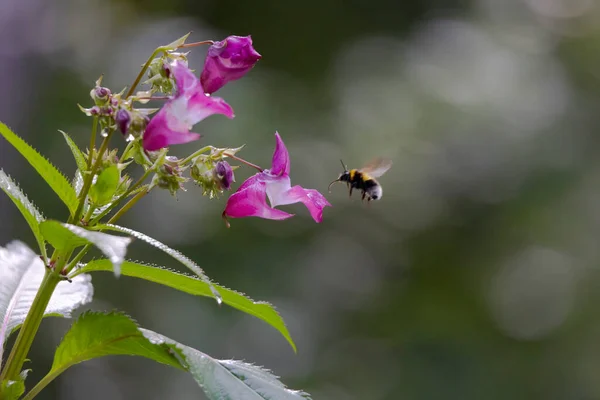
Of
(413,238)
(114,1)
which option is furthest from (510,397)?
(114,1)

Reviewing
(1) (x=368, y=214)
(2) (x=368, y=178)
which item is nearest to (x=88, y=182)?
(2) (x=368, y=178)

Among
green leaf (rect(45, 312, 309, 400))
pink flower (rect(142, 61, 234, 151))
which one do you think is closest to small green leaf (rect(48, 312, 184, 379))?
green leaf (rect(45, 312, 309, 400))

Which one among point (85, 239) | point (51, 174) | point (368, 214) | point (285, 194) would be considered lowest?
point (85, 239)

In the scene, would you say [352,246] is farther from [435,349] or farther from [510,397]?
[510,397]

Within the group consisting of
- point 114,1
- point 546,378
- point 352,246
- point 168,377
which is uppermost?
point 114,1

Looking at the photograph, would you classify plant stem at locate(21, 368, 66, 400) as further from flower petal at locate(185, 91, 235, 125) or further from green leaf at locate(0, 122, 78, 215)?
flower petal at locate(185, 91, 235, 125)

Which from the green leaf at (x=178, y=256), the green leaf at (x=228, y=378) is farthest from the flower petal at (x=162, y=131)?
the green leaf at (x=228, y=378)

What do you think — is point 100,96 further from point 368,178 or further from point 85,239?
point 368,178
